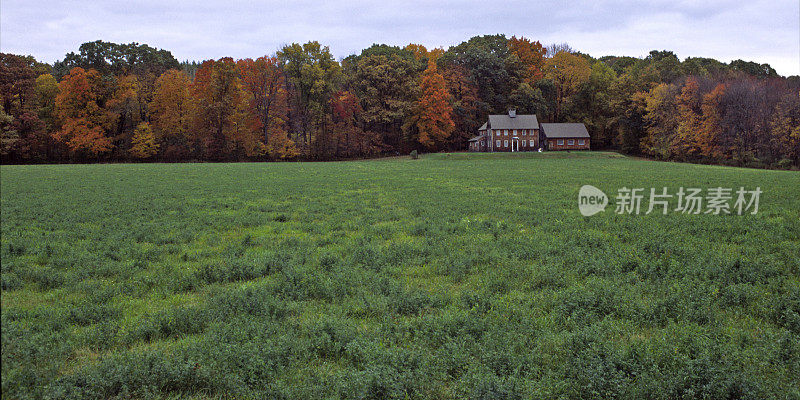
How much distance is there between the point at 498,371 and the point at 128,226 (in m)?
10.7

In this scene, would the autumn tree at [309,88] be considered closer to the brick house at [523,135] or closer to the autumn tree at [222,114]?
the autumn tree at [222,114]

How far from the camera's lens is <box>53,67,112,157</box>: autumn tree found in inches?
171

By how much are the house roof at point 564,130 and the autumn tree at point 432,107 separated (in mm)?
22628

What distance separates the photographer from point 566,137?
303ft

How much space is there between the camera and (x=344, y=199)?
64.6 ft

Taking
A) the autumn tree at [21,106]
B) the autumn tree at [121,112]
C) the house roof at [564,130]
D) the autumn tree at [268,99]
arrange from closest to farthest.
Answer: the autumn tree at [21,106] < the autumn tree at [121,112] < the autumn tree at [268,99] < the house roof at [564,130]

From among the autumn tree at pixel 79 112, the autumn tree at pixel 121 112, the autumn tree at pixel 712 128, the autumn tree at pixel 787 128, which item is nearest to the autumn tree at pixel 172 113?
the autumn tree at pixel 121 112

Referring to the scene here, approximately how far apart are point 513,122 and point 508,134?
2.79m

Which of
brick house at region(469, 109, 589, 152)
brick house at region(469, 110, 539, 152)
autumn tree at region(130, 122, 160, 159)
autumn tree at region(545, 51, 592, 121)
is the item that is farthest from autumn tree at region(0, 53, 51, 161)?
autumn tree at region(545, 51, 592, 121)

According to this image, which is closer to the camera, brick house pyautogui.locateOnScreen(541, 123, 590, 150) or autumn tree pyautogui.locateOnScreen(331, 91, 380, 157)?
autumn tree pyautogui.locateOnScreen(331, 91, 380, 157)

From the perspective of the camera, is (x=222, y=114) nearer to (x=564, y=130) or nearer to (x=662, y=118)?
(x=564, y=130)

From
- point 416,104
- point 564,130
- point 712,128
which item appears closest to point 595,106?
point 564,130

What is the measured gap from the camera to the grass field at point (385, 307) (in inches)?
181

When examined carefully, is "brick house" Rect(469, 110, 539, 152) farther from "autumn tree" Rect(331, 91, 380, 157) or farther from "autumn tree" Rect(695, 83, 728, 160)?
"autumn tree" Rect(695, 83, 728, 160)
